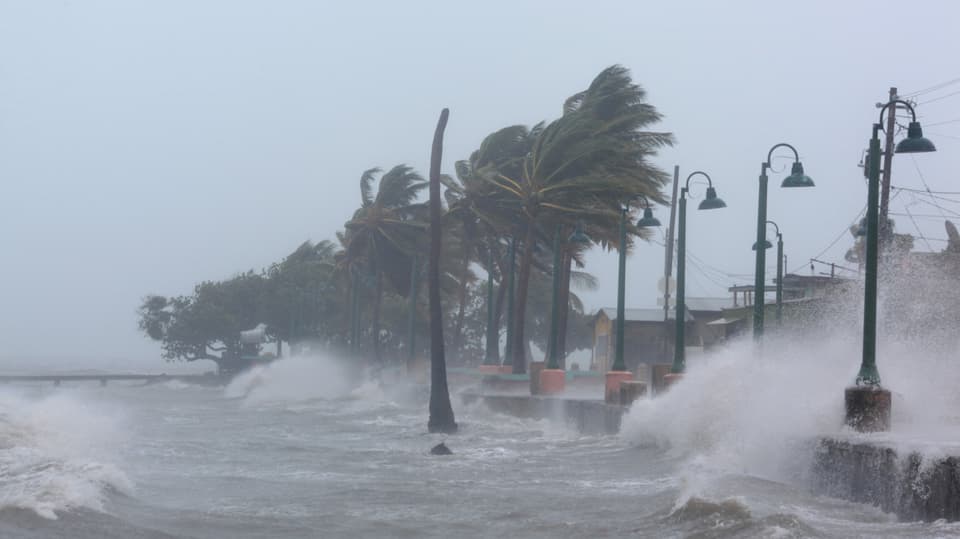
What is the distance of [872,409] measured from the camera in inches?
520

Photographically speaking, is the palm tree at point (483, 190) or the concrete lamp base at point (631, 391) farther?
the palm tree at point (483, 190)

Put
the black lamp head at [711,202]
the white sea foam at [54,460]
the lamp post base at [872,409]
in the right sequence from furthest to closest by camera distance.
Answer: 1. the black lamp head at [711,202]
2. the lamp post base at [872,409]
3. the white sea foam at [54,460]

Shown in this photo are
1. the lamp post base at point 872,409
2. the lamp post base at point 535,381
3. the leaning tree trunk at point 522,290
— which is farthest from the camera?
the leaning tree trunk at point 522,290

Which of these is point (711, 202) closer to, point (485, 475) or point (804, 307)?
point (485, 475)

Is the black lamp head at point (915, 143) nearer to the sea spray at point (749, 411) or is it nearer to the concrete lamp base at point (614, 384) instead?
the sea spray at point (749, 411)

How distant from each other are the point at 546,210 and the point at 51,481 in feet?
87.7

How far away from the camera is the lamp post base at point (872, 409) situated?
13180mm

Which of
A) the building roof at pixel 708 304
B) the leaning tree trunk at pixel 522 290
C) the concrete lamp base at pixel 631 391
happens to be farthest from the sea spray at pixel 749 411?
the building roof at pixel 708 304

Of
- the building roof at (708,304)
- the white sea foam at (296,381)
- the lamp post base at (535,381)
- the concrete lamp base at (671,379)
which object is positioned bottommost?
the white sea foam at (296,381)

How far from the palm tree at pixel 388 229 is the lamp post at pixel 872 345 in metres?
41.4

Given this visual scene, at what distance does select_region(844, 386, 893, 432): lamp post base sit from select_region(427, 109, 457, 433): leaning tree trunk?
44.8 ft

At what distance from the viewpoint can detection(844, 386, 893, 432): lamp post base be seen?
13.2 metres

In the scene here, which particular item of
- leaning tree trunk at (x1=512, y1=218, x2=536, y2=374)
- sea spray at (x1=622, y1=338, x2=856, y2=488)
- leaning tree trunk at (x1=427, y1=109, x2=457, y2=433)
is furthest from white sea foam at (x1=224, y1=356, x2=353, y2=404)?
sea spray at (x1=622, y1=338, x2=856, y2=488)

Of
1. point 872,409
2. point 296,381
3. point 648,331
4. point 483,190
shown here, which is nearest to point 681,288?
point 872,409
